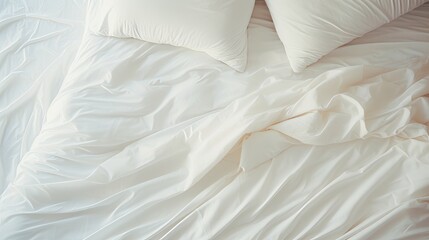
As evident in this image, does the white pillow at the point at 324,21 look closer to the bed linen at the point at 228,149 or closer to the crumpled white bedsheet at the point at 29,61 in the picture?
the bed linen at the point at 228,149

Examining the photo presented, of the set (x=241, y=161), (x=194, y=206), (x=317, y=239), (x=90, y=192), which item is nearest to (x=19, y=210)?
(x=90, y=192)

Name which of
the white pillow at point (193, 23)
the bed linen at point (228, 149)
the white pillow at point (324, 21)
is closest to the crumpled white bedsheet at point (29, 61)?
the bed linen at point (228, 149)

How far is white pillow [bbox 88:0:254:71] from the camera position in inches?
45.0

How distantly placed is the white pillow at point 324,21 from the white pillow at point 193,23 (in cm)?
12

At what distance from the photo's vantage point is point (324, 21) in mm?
1141

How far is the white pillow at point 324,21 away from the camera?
113cm

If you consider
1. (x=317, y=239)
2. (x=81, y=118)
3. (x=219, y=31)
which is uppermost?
(x=219, y=31)

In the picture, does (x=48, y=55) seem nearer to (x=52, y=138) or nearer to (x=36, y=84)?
(x=36, y=84)

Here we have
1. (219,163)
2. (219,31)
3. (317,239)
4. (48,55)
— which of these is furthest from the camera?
(48,55)

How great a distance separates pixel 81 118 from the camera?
108 cm

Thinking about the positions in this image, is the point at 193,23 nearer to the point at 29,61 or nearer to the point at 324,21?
the point at 324,21

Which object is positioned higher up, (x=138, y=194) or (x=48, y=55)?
(x=48, y=55)

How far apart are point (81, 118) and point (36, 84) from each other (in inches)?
8.5

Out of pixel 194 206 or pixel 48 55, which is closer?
Result: pixel 194 206
